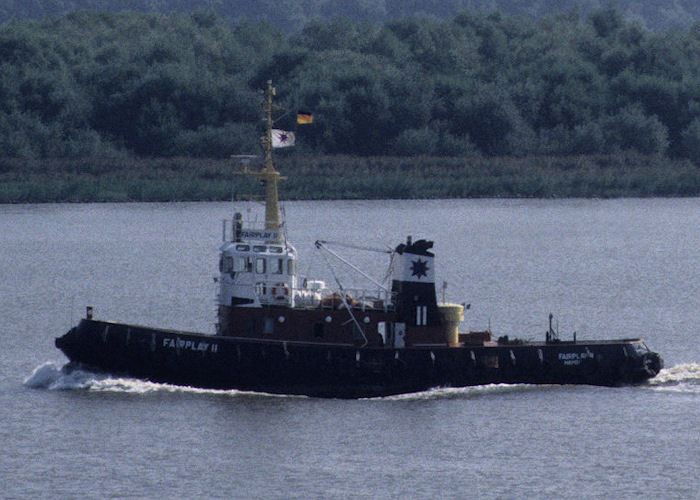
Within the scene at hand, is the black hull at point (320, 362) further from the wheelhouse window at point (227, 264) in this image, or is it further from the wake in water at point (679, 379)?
the wheelhouse window at point (227, 264)

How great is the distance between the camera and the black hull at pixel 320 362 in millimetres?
48938

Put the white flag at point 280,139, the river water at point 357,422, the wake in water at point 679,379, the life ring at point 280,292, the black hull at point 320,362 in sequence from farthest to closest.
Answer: the wake in water at point 679,379 < the white flag at point 280,139 < the life ring at point 280,292 < the black hull at point 320,362 < the river water at point 357,422

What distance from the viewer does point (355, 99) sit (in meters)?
127

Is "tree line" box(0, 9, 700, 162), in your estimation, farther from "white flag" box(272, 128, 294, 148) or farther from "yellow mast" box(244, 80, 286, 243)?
"yellow mast" box(244, 80, 286, 243)

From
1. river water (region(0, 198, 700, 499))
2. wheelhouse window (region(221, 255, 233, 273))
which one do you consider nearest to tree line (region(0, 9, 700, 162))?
river water (region(0, 198, 700, 499))

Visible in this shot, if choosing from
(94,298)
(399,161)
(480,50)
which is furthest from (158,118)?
(94,298)

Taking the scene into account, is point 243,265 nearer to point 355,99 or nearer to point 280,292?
point 280,292

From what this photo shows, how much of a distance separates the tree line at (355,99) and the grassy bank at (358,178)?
2.58 meters

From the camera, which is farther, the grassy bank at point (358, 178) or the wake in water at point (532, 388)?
the grassy bank at point (358, 178)

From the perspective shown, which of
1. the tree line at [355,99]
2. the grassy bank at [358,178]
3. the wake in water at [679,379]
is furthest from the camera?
the tree line at [355,99]

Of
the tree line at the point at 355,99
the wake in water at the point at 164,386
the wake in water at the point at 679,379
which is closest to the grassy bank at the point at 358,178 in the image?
the tree line at the point at 355,99

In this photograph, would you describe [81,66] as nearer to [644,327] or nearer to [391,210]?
[391,210]

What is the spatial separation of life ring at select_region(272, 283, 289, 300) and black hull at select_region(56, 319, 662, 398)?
1.50 metres

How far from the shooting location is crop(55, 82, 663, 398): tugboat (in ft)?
161
